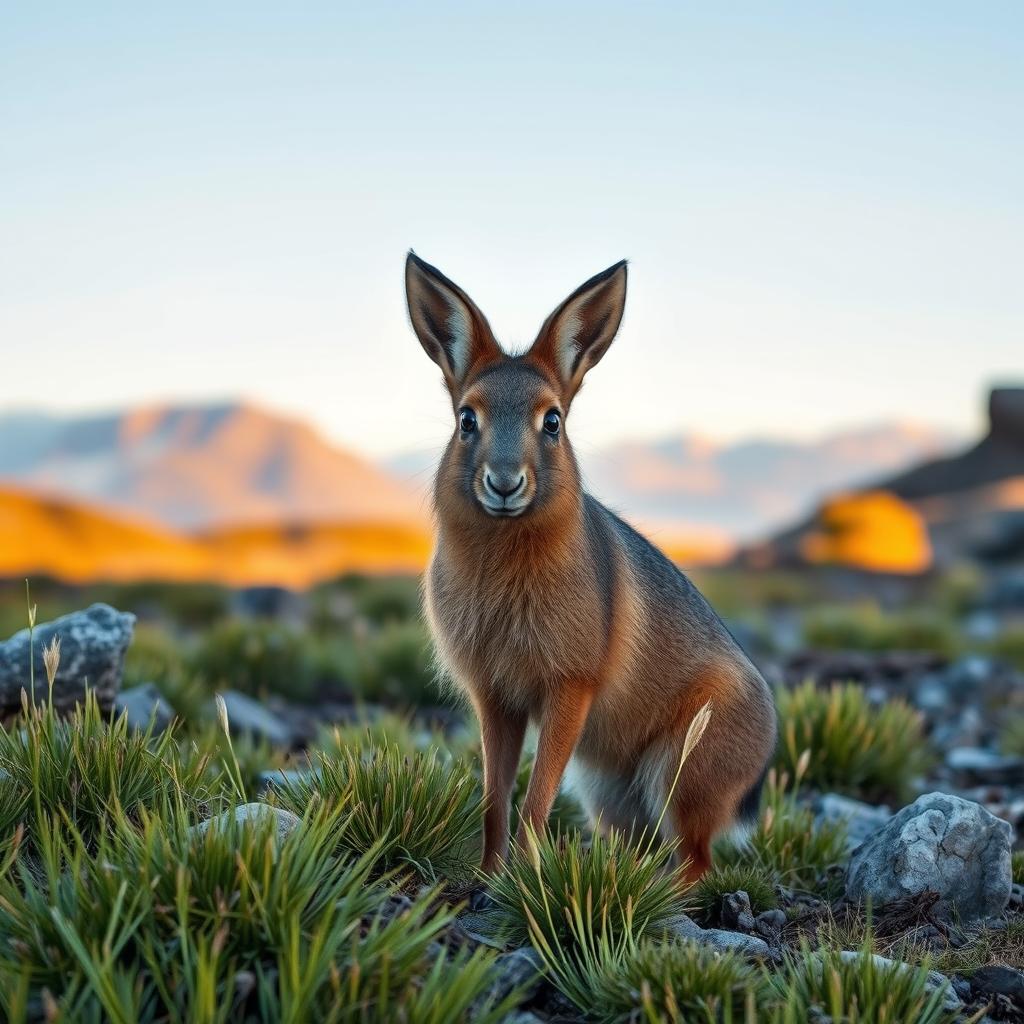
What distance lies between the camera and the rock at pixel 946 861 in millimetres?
5625

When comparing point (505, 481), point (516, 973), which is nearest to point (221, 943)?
point (516, 973)

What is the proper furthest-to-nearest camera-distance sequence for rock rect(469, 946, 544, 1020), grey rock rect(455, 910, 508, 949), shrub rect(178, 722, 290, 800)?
1. shrub rect(178, 722, 290, 800)
2. grey rock rect(455, 910, 508, 949)
3. rock rect(469, 946, 544, 1020)

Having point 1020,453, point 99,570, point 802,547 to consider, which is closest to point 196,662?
point 99,570

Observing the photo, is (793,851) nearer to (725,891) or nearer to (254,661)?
(725,891)

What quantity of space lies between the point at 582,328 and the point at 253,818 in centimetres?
272

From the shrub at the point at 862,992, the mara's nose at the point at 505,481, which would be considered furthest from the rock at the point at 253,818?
the shrub at the point at 862,992

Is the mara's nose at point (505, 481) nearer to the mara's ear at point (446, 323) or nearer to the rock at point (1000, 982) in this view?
the mara's ear at point (446, 323)

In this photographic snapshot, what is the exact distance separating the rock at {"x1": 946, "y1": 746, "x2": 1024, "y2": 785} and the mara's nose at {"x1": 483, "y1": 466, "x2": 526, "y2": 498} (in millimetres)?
5921

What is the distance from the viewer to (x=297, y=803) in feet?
17.0

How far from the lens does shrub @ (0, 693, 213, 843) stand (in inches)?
191

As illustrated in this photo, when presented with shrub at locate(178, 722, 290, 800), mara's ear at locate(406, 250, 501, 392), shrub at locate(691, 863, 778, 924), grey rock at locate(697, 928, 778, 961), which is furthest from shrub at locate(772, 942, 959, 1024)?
shrub at locate(178, 722, 290, 800)

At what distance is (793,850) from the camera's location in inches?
254

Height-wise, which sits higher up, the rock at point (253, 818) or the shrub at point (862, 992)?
the rock at point (253, 818)

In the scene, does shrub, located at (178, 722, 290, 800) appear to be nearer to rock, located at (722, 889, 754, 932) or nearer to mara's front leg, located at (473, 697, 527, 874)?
mara's front leg, located at (473, 697, 527, 874)
